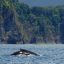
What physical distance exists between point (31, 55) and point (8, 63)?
57.2ft

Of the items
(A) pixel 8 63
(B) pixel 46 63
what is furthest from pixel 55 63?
(A) pixel 8 63

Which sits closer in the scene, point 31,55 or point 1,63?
point 1,63

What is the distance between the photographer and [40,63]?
5269 centimetres

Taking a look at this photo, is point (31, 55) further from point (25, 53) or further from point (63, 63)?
point (63, 63)

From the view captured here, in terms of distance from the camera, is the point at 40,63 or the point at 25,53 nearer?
the point at 40,63

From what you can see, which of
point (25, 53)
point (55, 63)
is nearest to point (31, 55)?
point (25, 53)

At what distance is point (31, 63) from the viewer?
52344 millimetres

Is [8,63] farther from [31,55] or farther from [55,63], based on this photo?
[31,55]

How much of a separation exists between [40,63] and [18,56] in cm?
1578

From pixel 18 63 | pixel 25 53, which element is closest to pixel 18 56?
pixel 25 53

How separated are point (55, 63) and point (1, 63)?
5.66 meters

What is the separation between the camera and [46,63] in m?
53.1

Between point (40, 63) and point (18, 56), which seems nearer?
point (40, 63)

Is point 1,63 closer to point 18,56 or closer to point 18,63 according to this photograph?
point 18,63
